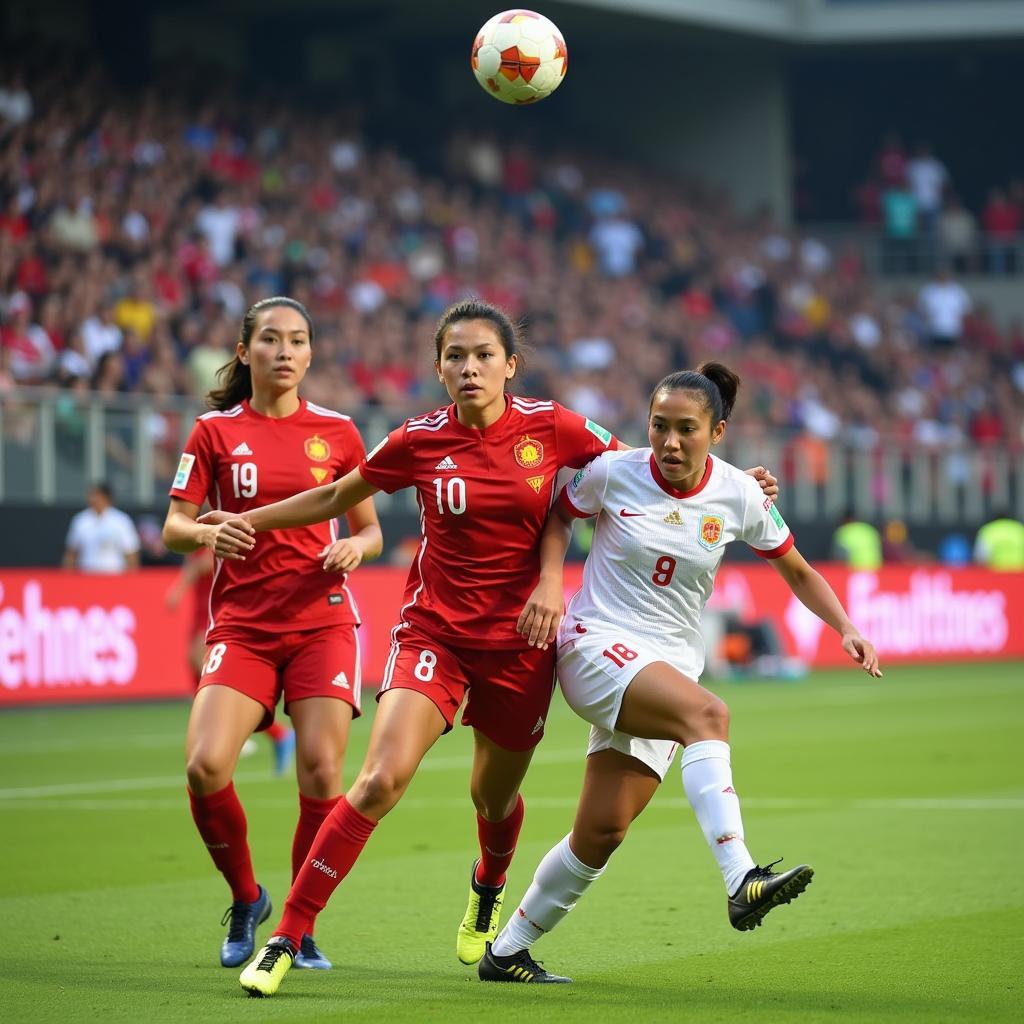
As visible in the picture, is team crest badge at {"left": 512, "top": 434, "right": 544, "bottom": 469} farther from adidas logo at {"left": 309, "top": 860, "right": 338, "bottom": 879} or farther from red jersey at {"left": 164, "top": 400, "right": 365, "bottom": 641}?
adidas logo at {"left": 309, "top": 860, "right": 338, "bottom": 879}

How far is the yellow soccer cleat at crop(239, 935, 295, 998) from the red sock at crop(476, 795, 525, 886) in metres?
0.89

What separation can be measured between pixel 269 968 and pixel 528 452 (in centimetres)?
192

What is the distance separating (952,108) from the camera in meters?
43.9

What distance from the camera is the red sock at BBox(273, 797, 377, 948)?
640cm

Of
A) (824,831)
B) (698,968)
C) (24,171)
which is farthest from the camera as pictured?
(24,171)

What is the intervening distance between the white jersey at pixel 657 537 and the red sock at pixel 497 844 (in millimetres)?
783

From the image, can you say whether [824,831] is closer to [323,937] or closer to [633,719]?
[323,937]

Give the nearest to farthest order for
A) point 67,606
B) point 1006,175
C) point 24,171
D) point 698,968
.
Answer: point 698,968
point 67,606
point 24,171
point 1006,175

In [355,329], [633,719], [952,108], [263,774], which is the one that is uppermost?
[952,108]

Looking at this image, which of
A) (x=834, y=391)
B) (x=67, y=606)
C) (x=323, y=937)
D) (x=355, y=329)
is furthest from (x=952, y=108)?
(x=323, y=937)

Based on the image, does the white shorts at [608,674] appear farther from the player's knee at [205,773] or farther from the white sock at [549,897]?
the player's knee at [205,773]

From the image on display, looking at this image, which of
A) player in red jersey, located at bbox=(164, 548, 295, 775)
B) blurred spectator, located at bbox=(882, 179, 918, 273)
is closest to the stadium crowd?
blurred spectator, located at bbox=(882, 179, 918, 273)

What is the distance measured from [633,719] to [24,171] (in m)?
18.7

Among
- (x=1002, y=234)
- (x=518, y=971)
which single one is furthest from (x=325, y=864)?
(x=1002, y=234)
